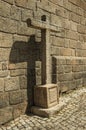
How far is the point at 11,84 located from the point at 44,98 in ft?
2.36

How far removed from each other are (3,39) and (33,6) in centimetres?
121

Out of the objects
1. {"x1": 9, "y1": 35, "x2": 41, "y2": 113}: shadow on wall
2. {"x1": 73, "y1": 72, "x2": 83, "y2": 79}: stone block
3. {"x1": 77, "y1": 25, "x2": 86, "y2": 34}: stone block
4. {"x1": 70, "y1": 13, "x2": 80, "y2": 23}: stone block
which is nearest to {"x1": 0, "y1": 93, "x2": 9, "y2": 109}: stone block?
{"x1": 9, "y1": 35, "x2": 41, "y2": 113}: shadow on wall

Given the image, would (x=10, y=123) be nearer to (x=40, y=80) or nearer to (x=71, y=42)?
(x=40, y=80)

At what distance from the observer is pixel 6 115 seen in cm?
380

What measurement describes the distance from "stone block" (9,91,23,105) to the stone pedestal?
346 millimetres

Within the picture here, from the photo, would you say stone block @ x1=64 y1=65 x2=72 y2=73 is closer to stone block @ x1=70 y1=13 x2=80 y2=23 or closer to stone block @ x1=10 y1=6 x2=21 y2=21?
stone block @ x1=70 y1=13 x2=80 y2=23

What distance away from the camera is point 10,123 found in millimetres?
3793

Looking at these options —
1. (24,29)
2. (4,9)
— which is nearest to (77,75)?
(24,29)

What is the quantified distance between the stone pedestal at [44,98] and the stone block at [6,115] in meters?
0.54

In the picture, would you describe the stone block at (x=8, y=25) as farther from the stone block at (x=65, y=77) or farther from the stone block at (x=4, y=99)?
the stone block at (x=65, y=77)

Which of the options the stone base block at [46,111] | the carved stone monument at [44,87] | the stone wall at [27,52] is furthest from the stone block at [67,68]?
the stone base block at [46,111]

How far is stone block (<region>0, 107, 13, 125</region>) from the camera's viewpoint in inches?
146

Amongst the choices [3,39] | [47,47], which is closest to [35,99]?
[47,47]

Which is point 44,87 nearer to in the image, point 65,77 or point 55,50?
point 55,50
